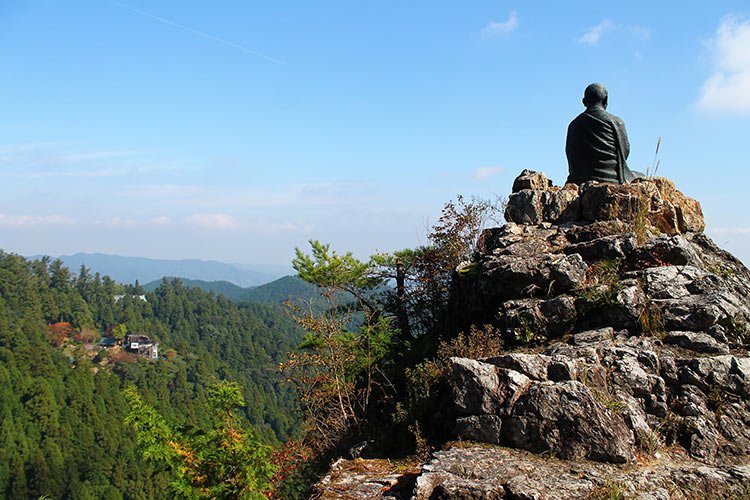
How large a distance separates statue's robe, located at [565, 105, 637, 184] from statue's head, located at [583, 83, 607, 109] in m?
0.24

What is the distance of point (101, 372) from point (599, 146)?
3328 inches

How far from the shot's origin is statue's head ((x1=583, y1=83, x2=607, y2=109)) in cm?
1123

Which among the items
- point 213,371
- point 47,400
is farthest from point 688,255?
point 213,371

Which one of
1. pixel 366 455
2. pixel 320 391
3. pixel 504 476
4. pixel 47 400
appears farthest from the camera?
pixel 47 400

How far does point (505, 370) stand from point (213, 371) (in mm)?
100713

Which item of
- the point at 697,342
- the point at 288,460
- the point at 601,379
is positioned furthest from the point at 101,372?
the point at 697,342

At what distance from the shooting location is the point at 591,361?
646 centimetres

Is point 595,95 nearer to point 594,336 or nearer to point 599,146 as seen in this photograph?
point 599,146

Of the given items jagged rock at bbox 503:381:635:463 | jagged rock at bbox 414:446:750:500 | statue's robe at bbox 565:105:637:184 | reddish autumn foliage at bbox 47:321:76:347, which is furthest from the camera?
reddish autumn foliage at bbox 47:321:76:347

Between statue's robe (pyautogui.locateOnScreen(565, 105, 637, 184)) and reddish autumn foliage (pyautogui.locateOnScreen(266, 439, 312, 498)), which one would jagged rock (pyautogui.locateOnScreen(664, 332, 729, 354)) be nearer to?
statue's robe (pyautogui.locateOnScreen(565, 105, 637, 184))

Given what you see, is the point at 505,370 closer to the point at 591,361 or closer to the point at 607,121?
the point at 591,361

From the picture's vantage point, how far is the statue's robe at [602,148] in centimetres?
1082

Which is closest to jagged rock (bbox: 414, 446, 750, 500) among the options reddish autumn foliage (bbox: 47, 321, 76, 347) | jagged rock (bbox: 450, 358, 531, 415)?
jagged rock (bbox: 450, 358, 531, 415)

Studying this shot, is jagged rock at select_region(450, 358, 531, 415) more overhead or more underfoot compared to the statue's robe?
more underfoot
